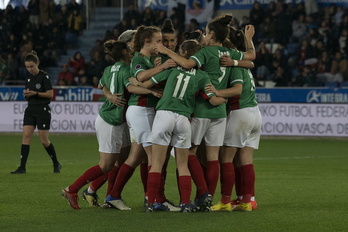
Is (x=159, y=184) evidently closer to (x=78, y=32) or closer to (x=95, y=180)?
(x=95, y=180)

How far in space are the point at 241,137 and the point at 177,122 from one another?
900 mm

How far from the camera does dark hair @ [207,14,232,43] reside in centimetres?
968

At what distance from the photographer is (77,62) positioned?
29703mm

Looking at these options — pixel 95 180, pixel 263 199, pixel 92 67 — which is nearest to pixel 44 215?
pixel 95 180

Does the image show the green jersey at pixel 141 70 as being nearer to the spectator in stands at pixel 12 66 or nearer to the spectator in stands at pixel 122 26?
the spectator in stands at pixel 122 26

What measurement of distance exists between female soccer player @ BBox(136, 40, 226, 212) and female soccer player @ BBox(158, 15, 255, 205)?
145 mm

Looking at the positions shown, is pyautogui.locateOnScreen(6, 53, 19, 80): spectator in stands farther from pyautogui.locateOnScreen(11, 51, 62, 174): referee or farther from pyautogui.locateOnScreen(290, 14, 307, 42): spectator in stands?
pyautogui.locateOnScreen(11, 51, 62, 174): referee

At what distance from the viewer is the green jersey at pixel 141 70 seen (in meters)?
9.91

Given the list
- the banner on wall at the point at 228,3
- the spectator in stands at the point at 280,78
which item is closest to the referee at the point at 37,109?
the spectator in stands at the point at 280,78

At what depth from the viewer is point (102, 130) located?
33.8 ft

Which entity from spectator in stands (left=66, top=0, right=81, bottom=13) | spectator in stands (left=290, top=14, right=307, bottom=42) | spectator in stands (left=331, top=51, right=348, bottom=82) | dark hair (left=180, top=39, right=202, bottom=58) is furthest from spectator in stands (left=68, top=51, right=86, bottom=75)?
dark hair (left=180, top=39, right=202, bottom=58)

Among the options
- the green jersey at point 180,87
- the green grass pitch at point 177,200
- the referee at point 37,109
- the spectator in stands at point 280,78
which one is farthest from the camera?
the spectator in stands at point 280,78

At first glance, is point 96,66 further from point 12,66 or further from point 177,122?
point 177,122

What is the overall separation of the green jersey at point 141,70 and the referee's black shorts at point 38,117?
5206 millimetres
